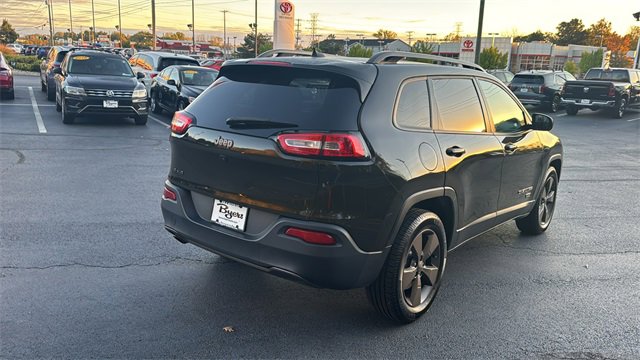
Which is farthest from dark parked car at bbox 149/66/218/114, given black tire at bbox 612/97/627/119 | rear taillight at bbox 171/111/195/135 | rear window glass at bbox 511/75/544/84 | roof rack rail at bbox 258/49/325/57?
black tire at bbox 612/97/627/119

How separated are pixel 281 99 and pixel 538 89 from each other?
20.6m

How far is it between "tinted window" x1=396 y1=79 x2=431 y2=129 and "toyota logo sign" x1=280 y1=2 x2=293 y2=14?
22139mm

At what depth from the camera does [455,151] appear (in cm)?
395

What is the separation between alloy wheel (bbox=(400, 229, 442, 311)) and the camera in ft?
12.1

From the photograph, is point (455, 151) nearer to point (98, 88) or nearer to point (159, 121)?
point (98, 88)

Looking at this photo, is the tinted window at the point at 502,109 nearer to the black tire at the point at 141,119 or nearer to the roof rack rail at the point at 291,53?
A: the roof rack rail at the point at 291,53

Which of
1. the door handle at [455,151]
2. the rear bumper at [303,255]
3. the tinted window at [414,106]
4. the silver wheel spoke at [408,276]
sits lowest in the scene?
the silver wheel spoke at [408,276]

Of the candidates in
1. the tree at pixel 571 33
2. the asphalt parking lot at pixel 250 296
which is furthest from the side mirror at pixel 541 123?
the tree at pixel 571 33

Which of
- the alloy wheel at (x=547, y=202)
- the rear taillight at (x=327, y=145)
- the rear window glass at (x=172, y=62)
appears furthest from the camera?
the rear window glass at (x=172, y=62)

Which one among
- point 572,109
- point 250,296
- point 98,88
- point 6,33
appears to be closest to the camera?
point 250,296

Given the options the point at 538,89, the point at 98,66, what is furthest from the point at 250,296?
the point at 538,89

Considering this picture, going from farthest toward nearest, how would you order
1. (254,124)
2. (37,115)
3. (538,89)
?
(538,89)
(37,115)
(254,124)

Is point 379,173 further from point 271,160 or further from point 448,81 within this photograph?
point 448,81

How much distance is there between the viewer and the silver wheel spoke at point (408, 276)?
3.66m
